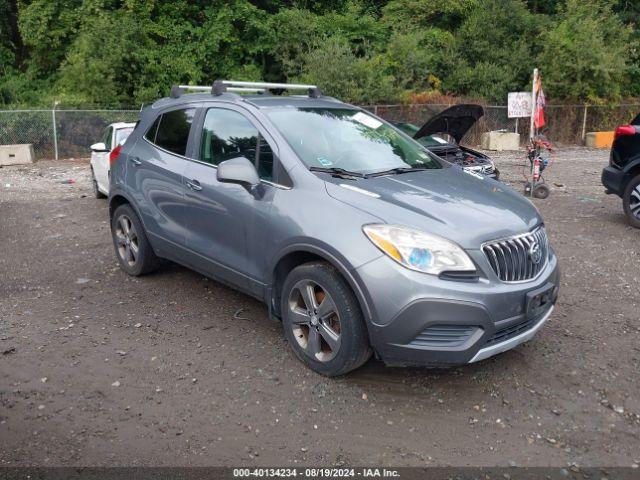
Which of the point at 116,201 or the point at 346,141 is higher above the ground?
the point at 346,141

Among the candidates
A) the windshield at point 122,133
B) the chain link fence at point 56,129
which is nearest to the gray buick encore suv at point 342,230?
the windshield at point 122,133

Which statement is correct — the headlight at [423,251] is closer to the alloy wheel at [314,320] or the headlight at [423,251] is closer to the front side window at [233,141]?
the alloy wheel at [314,320]

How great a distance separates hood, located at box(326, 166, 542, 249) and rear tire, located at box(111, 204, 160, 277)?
8.14 ft

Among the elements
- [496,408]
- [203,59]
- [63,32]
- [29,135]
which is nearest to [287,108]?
[496,408]

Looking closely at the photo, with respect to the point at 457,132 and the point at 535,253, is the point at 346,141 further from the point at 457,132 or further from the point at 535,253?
the point at 457,132

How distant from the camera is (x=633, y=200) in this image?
8219 mm

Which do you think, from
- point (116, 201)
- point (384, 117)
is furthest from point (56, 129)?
point (116, 201)

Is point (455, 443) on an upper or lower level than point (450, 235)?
lower

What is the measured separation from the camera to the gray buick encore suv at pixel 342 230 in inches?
136

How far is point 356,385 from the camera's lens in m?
3.91

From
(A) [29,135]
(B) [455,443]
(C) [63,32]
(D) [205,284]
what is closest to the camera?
(B) [455,443]

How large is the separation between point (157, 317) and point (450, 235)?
8.99ft

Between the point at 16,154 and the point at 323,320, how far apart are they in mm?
15891

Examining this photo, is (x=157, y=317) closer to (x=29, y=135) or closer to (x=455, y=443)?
(x=455, y=443)
